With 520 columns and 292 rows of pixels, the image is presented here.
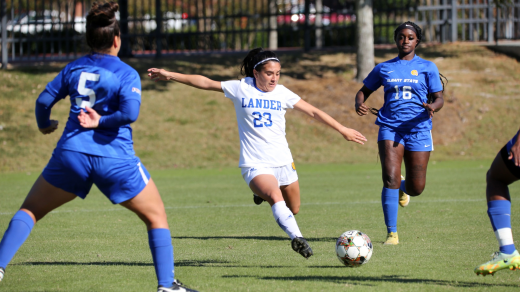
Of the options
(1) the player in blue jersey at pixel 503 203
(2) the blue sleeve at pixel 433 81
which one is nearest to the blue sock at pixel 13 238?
(1) the player in blue jersey at pixel 503 203

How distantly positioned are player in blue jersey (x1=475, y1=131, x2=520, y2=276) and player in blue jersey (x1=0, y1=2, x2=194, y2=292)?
240 centimetres

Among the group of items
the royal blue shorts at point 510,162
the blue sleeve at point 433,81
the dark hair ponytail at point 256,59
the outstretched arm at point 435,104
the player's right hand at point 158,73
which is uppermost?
the dark hair ponytail at point 256,59

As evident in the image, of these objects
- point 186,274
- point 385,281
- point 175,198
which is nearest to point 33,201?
point 186,274

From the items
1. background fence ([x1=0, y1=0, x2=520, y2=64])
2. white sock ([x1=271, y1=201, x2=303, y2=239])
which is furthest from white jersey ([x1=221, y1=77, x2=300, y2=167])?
background fence ([x1=0, y1=0, x2=520, y2=64])

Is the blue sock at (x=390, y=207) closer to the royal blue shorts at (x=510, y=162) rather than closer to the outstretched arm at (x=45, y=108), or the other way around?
the royal blue shorts at (x=510, y=162)

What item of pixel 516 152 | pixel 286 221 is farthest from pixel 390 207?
pixel 516 152

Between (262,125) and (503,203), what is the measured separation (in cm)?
241

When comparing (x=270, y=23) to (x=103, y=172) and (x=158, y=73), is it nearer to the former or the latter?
(x=158, y=73)

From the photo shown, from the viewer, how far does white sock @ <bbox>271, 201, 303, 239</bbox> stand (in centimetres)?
554

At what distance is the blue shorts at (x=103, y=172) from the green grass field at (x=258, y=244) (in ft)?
3.45

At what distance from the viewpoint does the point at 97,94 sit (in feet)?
14.0

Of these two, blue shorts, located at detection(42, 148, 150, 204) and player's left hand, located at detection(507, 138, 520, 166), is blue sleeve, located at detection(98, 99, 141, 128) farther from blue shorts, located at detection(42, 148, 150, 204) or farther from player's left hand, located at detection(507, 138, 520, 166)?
player's left hand, located at detection(507, 138, 520, 166)

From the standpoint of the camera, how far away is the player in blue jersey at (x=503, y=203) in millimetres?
4441

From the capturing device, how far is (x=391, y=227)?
6.88 meters
